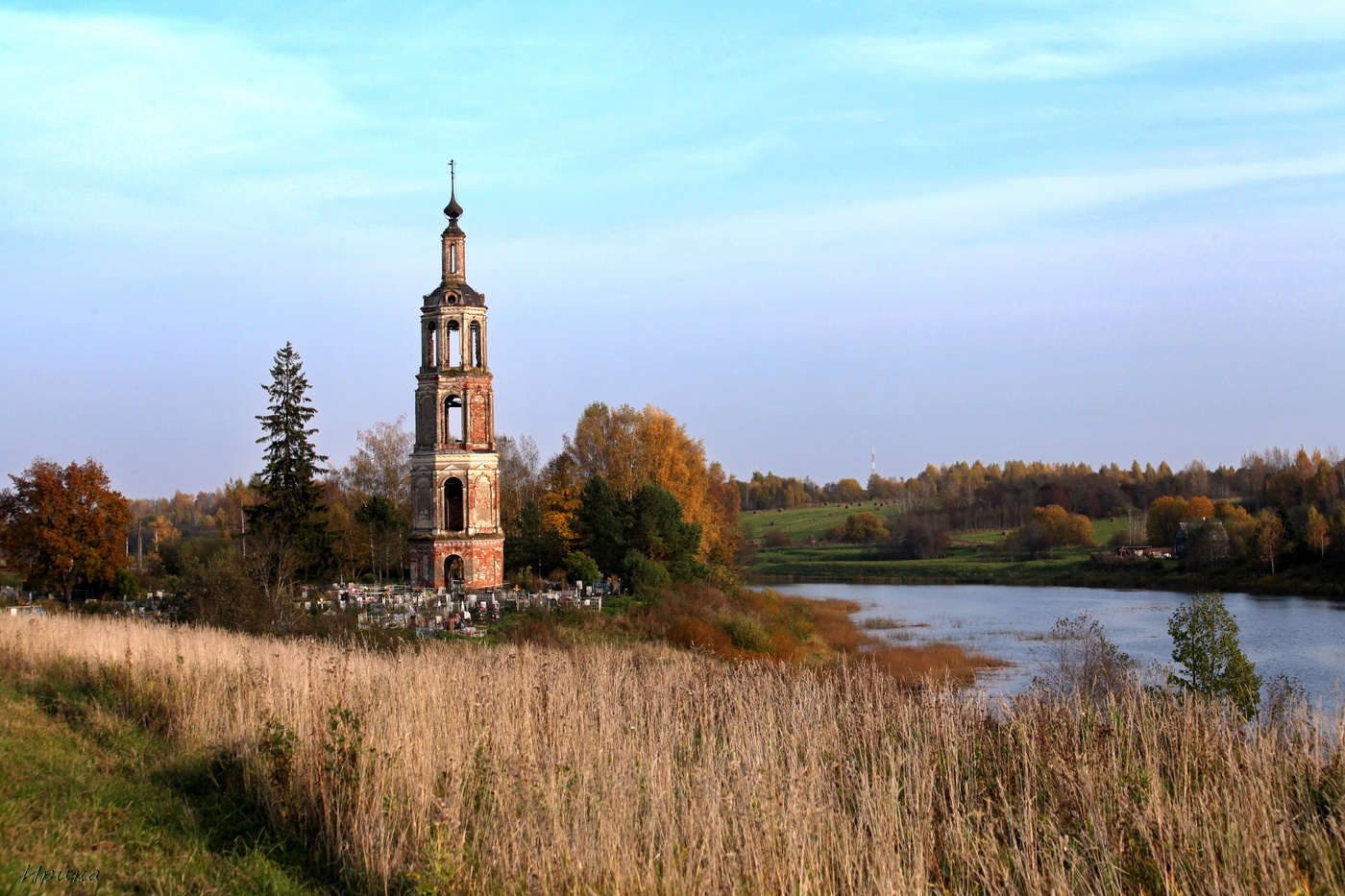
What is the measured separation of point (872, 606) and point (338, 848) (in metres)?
48.6

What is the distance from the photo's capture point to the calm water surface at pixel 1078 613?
1160 inches

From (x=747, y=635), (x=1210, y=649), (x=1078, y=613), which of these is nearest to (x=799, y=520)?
(x=1078, y=613)

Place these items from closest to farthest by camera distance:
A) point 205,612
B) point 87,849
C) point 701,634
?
point 87,849 → point 205,612 → point 701,634

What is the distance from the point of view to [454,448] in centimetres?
3603

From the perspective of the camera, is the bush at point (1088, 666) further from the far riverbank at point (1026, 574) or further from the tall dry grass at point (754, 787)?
the far riverbank at point (1026, 574)

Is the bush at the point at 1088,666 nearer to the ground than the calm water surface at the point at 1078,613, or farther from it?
farther from it

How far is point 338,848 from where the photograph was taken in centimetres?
730

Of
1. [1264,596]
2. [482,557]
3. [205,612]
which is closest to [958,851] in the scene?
[205,612]

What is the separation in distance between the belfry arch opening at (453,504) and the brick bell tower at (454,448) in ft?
1.45

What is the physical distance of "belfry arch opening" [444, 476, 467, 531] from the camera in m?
37.4

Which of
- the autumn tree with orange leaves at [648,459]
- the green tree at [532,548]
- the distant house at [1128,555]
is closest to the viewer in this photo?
the green tree at [532,548]

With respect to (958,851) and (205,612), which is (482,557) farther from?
(958,851)

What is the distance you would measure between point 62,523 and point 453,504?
12.2 metres

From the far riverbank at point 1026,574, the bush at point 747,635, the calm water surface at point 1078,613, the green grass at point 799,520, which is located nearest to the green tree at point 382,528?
the bush at point 747,635
